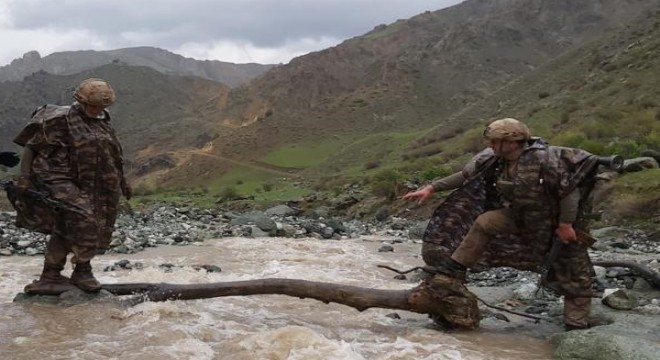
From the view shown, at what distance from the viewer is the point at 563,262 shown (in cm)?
596

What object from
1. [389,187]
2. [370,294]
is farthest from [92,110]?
[389,187]

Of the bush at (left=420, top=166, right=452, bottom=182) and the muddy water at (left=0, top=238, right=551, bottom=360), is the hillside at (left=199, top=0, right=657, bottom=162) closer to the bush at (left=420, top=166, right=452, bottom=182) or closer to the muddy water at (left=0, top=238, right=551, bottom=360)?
the bush at (left=420, top=166, right=452, bottom=182)

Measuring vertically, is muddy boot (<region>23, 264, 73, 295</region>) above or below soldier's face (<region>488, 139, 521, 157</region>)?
below

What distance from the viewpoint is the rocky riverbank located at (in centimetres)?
539

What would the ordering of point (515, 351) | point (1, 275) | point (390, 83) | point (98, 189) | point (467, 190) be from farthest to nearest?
1. point (390, 83)
2. point (1, 275)
3. point (98, 189)
4. point (467, 190)
5. point (515, 351)

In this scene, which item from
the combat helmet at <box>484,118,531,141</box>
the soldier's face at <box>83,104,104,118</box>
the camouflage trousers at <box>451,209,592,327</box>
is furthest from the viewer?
the soldier's face at <box>83,104,104,118</box>

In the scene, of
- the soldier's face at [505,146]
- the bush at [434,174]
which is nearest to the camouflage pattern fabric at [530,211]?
the soldier's face at [505,146]

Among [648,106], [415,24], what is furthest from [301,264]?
[415,24]

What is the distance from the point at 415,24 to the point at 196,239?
99227 mm

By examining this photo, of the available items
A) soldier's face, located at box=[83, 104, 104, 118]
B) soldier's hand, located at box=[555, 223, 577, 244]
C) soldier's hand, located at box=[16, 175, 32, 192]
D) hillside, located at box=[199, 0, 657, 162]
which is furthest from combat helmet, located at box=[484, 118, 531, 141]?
hillside, located at box=[199, 0, 657, 162]

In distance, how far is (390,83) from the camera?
76.4 m

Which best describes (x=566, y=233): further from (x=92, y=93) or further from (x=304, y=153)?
(x=304, y=153)

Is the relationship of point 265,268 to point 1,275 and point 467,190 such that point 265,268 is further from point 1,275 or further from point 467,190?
point 467,190

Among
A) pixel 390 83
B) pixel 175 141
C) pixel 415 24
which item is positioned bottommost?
pixel 175 141
